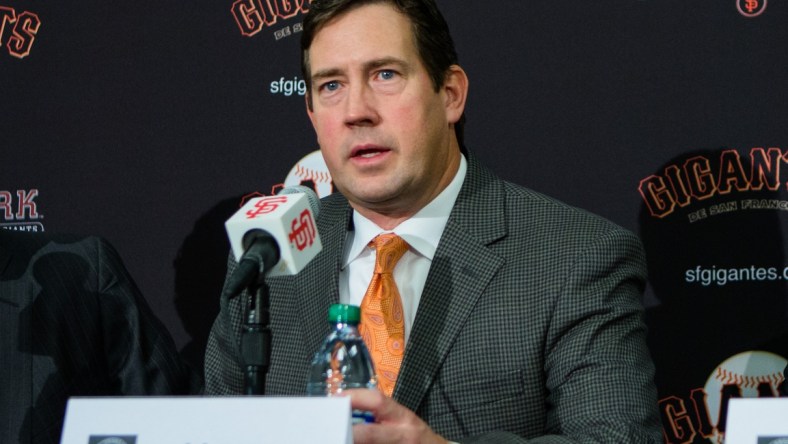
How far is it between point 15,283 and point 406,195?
860 mm

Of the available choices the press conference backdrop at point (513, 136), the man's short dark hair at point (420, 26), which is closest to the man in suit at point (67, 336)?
the press conference backdrop at point (513, 136)

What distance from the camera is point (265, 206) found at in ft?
4.80

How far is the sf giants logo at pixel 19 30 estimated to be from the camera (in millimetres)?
2859

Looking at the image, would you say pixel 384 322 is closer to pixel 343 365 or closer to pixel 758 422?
pixel 343 365

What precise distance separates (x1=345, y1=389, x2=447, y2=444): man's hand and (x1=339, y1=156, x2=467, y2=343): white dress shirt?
62 centimetres

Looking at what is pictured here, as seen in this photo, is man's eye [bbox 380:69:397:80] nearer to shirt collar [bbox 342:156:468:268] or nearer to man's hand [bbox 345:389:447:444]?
shirt collar [bbox 342:156:468:268]

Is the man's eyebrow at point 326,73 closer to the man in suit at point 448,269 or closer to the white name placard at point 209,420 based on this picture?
the man in suit at point 448,269

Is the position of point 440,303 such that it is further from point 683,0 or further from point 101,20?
point 101,20

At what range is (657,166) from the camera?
97.7 inches

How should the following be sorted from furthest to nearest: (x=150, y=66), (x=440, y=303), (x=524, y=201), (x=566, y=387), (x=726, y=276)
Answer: (x=150, y=66), (x=726, y=276), (x=524, y=201), (x=440, y=303), (x=566, y=387)

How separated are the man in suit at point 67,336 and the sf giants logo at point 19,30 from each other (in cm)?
65

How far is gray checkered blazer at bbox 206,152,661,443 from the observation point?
1.88m

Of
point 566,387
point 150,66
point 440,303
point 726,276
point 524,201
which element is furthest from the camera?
point 150,66

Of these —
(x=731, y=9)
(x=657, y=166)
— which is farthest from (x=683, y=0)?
(x=657, y=166)
